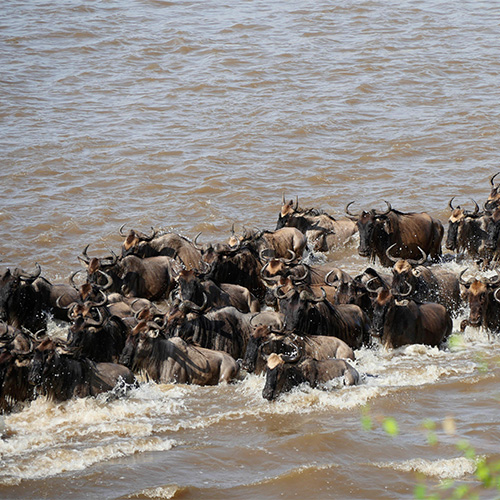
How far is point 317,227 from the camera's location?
1642cm

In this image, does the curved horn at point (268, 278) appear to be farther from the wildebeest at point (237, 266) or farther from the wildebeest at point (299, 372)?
the wildebeest at point (299, 372)

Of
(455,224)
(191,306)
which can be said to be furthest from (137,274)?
(455,224)

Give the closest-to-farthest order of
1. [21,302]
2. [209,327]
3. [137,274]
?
[209,327] < [21,302] < [137,274]

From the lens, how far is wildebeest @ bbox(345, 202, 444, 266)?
49.4 ft

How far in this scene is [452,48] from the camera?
3075 cm

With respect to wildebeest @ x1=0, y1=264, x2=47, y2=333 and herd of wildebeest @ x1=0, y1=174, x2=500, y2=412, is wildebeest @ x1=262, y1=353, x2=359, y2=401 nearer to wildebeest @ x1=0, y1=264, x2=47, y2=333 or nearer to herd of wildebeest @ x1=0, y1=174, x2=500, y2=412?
herd of wildebeest @ x1=0, y1=174, x2=500, y2=412

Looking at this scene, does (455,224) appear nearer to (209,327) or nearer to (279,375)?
(209,327)

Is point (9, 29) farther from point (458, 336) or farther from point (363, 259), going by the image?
point (458, 336)

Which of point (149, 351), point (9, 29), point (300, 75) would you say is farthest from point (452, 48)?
point (149, 351)

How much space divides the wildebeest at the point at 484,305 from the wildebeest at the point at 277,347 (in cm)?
222

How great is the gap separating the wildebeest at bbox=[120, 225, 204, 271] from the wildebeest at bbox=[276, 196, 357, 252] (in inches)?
86.4

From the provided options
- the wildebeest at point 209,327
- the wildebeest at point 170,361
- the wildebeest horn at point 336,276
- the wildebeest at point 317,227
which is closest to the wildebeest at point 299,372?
the wildebeest at point 170,361

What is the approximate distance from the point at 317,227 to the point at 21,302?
6.00 metres

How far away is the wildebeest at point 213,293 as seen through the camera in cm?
1228
